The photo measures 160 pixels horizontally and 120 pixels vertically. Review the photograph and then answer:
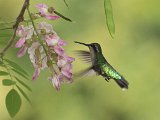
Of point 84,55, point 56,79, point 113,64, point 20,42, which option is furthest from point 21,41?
point 113,64

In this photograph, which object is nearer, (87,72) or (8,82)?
(8,82)

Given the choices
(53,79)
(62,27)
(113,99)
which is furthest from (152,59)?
(53,79)

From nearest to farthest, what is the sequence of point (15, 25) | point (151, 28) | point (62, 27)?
point (15, 25)
point (62, 27)
point (151, 28)

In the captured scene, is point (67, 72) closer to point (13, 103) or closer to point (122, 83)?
point (13, 103)

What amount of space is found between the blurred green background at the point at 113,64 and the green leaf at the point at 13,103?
4046 millimetres

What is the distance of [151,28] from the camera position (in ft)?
19.3

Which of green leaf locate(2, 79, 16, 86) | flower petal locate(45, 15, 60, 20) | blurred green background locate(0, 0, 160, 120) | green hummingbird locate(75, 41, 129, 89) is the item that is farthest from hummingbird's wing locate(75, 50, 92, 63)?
blurred green background locate(0, 0, 160, 120)

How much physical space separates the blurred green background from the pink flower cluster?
4.11 m

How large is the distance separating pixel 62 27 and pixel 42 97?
2.15 feet

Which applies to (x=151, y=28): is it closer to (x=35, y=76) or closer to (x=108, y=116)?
(x=108, y=116)

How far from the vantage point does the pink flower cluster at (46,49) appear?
1.17 metres

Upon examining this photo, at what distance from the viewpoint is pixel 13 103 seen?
1239mm

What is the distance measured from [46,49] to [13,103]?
0.14 meters

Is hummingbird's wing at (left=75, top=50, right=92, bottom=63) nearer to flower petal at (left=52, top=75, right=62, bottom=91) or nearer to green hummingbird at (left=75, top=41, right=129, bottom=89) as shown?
green hummingbird at (left=75, top=41, right=129, bottom=89)
